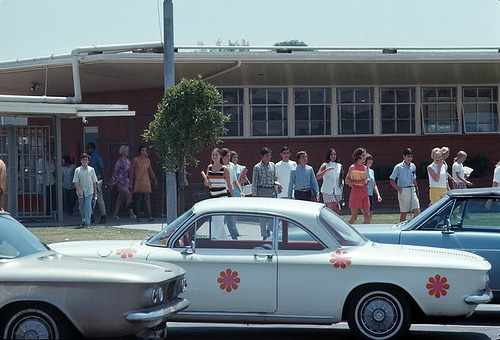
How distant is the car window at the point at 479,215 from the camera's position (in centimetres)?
1113

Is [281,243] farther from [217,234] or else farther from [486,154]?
[486,154]

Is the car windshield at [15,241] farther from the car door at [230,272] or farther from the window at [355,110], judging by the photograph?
the window at [355,110]

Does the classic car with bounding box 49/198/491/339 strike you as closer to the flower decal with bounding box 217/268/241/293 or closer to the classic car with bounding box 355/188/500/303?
the flower decal with bounding box 217/268/241/293

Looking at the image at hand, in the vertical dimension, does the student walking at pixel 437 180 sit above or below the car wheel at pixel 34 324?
above

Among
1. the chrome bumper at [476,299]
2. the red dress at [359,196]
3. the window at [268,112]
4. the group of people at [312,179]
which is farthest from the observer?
the window at [268,112]

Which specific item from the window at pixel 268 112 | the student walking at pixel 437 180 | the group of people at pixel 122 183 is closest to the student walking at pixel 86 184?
the group of people at pixel 122 183

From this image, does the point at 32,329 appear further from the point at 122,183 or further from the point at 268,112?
the point at 268,112

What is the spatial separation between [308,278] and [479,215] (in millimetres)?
2805

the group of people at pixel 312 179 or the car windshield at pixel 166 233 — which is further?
the group of people at pixel 312 179

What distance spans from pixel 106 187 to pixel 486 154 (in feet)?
38.1

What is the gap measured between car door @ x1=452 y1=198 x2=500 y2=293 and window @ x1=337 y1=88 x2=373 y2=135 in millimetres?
18378

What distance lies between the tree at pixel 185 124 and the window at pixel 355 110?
1116 centimetres

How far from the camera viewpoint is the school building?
86.8 feet

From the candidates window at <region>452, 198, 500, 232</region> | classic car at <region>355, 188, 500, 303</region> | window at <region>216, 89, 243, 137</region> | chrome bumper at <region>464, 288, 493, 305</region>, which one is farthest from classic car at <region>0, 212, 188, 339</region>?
window at <region>216, 89, 243, 137</region>
